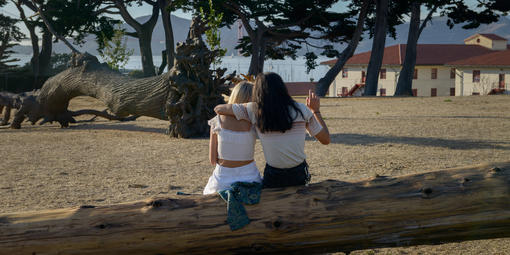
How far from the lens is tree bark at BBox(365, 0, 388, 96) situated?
25906mm

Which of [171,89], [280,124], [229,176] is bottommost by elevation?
[229,176]

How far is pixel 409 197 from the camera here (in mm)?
3689

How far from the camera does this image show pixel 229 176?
159 inches

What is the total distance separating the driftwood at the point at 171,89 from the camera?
1105 cm

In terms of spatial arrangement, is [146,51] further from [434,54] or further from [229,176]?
[434,54]

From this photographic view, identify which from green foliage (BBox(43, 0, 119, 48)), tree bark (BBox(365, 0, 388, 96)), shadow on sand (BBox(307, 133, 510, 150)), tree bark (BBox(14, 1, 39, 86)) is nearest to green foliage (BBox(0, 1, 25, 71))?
tree bark (BBox(14, 1, 39, 86))

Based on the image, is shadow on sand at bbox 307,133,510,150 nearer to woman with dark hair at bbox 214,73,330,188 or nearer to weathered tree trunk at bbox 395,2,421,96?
woman with dark hair at bbox 214,73,330,188

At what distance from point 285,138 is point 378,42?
2384 cm

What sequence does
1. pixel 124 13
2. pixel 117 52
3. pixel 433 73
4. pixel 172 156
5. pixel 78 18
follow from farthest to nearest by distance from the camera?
pixel 433 73 → pixel 117 52 → pixel 124 13 → pixel 78 18 → pixel 172 156

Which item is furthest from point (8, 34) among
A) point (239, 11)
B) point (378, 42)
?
point (378, 42)

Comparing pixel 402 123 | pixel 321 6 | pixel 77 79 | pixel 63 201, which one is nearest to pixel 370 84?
pixel 321 6

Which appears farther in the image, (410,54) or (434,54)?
(434,54)

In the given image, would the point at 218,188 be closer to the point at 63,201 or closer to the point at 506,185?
the point at 506,185

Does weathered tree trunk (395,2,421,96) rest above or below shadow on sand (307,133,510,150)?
above
